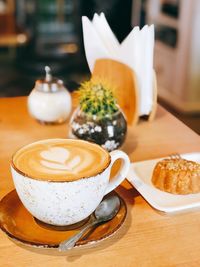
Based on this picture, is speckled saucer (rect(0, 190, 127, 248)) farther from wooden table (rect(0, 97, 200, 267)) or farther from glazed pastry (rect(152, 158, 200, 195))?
glazed pastry (rect(152, 158, 200, 195))

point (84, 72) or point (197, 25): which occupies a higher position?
point (197, 25)

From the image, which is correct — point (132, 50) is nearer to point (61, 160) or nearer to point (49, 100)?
point (49, 100)

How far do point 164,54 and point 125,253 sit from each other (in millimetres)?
3425

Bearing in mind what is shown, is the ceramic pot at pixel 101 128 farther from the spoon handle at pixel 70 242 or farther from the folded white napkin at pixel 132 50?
the spoon handle at pixel 70 242

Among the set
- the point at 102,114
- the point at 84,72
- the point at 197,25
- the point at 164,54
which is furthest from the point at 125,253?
the point at 84,72

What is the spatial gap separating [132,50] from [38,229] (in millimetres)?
675

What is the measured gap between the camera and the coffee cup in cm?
73

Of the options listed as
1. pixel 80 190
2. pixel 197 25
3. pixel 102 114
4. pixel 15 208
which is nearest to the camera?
pixel 80 190

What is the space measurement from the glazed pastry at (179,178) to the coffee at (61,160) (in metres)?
0.17

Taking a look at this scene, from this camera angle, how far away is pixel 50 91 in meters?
A: 1.29

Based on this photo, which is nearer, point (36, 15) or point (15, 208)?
point (15, 208)

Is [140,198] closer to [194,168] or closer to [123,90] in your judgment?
[194,168]

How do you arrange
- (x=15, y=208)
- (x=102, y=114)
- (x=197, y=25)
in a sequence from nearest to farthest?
(x=15, y=208), (x=102, y=114), (x=197, y=25)

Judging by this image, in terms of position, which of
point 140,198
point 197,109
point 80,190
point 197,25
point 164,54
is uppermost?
point 80,190
